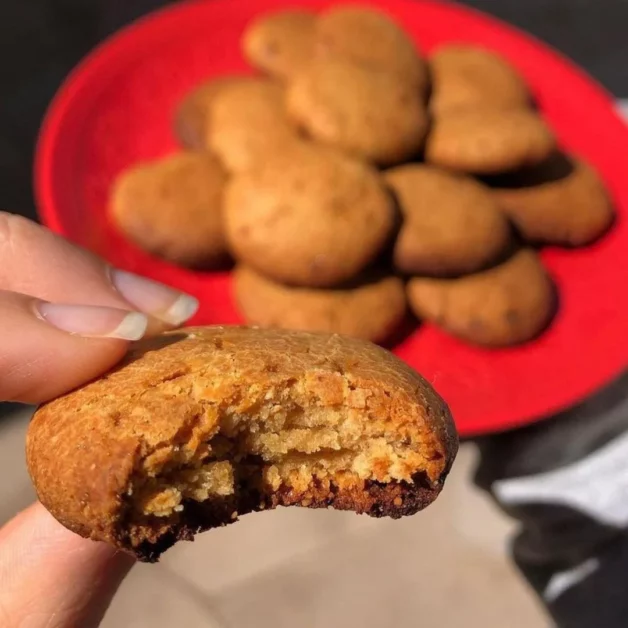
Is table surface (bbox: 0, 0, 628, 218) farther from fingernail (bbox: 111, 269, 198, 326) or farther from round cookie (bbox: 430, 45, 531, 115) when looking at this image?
fingernail (bbox: 111, 269, 198, 326)

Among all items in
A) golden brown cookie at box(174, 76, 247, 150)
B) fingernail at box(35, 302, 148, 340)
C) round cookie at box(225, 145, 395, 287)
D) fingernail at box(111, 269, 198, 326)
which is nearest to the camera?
fingernail at box(35, 302, 148, 340)

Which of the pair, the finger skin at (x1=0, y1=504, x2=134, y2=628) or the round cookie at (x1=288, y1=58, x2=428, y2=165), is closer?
the finger skin at (x1=0, y1=504, x2=134, y2=628)

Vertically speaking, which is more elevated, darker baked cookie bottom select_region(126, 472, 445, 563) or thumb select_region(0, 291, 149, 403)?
thumb select_region(0, 291, 149, 403)

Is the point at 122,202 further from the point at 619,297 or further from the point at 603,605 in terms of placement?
the point at 603,605

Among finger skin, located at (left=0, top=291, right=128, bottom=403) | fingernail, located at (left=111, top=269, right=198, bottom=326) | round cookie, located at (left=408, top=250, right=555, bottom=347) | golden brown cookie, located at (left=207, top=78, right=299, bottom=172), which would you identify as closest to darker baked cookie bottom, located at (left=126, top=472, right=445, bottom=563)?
finger skin, located at (left=0, top=291, right=128, bottom=403)

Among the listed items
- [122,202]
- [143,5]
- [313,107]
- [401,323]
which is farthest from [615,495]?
[143,5]

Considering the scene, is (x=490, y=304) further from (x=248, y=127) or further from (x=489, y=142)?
(x=248, y=127)

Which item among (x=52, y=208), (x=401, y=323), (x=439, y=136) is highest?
(x=439, y=136)
